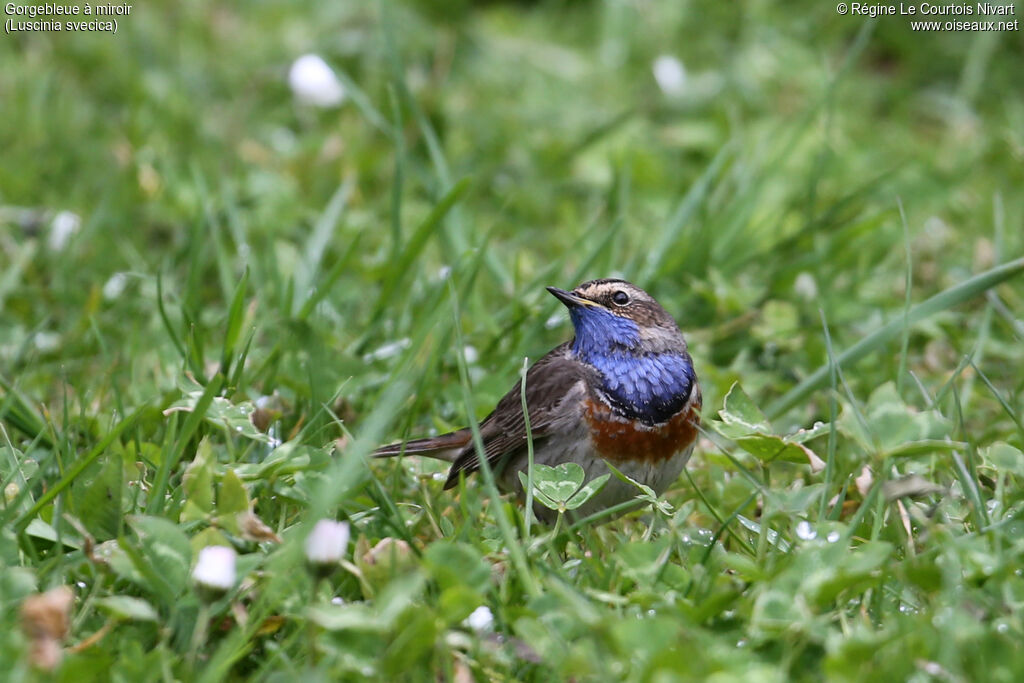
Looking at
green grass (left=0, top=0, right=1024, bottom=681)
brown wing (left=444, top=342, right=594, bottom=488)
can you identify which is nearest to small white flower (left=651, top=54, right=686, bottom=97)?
green grass (left=0, top=0, right=1024, bottom=681)

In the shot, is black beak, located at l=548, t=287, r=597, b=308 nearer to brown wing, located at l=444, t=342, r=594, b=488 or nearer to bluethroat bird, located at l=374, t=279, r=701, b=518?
bluethroat bird, located at l=374, t=279, r=701, b=518

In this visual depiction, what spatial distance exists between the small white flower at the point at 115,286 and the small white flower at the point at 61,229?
1.20ft

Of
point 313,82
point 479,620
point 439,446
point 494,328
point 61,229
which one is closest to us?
point 479,620

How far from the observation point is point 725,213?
5805mm

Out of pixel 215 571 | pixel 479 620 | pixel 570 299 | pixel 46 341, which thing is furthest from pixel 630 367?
pixel 46 341

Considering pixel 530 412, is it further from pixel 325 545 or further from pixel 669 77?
pixel 669 77

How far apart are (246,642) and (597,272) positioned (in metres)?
3.02

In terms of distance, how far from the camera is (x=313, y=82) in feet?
21.9

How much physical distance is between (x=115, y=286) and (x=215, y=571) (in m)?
2.94

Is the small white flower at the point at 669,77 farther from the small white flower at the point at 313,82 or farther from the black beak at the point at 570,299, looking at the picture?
the black beak at the point at 570,299

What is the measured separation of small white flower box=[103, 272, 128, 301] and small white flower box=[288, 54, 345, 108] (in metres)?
1.77

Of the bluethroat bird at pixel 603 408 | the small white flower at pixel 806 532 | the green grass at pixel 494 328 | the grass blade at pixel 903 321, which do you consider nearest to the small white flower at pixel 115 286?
the green grass at pixel 494 328

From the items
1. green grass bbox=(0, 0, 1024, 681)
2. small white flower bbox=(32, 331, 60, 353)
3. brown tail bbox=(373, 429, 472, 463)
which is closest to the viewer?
green grass bbox=(0, 0, 1024, 681)

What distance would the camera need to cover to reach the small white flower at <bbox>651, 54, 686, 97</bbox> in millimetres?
7418
